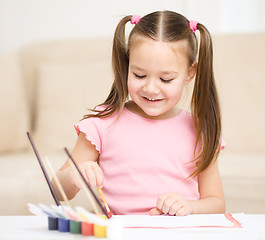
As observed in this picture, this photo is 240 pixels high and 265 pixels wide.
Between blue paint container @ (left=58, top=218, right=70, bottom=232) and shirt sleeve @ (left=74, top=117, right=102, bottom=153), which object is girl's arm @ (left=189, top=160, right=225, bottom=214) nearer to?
shirt sleeve @ (left=74, top=117, right=102, bottom=153)

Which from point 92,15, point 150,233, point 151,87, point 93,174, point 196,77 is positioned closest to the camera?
point 150,233

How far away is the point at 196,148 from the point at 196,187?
10 cm

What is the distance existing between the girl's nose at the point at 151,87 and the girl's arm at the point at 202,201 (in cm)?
23

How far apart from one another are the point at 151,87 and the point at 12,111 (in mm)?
1448

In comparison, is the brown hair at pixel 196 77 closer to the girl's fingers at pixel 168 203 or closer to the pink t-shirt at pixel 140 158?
the pink t-shirt at pixel 140 158

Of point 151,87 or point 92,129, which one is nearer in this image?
point 151,87

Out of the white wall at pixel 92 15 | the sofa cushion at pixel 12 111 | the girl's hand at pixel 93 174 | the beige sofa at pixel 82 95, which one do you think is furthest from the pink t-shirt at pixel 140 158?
the white wall at pixel 92 15

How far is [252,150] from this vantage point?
7.54 ft

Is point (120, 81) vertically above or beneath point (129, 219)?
above

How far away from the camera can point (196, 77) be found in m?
1.21

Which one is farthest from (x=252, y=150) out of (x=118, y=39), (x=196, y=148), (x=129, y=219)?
(x=129, y=219)

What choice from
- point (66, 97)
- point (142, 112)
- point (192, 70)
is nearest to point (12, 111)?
point (66, 97)

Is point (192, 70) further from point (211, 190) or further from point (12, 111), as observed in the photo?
point (12, 111)

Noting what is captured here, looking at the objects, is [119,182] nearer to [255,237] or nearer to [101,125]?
[101,125]
